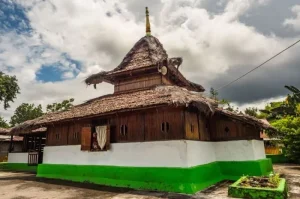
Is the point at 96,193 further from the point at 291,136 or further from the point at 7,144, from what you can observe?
the point at 7,144

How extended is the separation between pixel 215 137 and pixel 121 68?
23.5 ft

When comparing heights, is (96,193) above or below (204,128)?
below

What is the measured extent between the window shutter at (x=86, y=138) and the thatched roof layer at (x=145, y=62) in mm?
4070

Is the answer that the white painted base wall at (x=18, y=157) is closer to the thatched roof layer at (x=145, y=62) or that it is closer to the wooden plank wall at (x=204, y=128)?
the thatched roof layer at (x=145, y=62)

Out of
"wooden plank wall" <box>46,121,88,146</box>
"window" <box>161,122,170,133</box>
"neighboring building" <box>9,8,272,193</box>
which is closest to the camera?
"neighboring building" <box>9,8,272,193</box>

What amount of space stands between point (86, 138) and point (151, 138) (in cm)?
389

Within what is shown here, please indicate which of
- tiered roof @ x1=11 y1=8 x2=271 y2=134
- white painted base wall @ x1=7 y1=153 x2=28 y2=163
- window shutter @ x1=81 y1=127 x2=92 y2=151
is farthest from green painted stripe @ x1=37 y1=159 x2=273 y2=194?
white painted base wall @ x1=7 y1=153 x2=28 y2=163

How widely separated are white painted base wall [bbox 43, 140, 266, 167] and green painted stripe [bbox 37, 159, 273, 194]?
24 cm

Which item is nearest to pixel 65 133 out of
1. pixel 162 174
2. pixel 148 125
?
pixel 148 125

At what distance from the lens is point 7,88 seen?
1133 inches

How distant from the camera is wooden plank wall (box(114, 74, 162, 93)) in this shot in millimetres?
13188

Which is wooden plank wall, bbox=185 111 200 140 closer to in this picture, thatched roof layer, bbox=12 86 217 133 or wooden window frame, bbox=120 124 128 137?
thatched roof layer, bbox=12 86 217 133

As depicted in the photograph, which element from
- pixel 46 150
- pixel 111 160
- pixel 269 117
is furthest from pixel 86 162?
pixel 269 117

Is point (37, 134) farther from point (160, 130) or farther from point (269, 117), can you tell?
point (269, 117)
